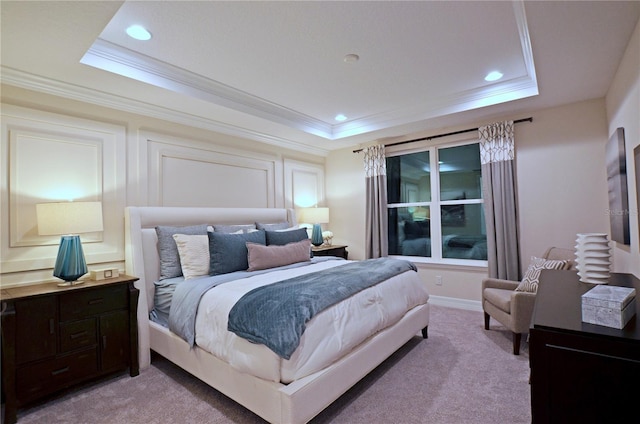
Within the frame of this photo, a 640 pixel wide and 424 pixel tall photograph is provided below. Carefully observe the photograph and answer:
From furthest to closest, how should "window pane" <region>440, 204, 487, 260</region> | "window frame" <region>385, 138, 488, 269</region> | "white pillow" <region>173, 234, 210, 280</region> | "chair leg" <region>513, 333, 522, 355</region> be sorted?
"window frame" <region>385, 138, 488, 269</region>, "window pane" <region>440, 204, 487, 260</region>, "white pillow" <region>173, 234, 210, 280</region>, "chair leg" <region>513, 333, 522, 355</region>

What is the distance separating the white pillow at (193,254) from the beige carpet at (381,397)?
2.73ft

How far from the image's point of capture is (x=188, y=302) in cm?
241

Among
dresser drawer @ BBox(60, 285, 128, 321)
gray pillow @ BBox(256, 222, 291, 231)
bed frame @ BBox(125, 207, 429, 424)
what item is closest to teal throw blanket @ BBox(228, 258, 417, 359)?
bed frame @ BBox(125, 207, 429, 424)

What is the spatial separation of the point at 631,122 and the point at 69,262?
425cm

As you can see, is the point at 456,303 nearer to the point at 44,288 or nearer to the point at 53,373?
the point at 53,373

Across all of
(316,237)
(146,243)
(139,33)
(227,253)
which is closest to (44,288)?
(146,243)

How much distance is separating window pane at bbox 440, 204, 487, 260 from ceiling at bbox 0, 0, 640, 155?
1.25 m

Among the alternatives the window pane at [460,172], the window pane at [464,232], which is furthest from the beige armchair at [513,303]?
the window pane at [460,172]

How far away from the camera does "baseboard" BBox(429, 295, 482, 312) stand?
409cm

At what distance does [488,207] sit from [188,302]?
3.54 metres

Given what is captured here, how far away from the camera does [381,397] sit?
86.6 inches

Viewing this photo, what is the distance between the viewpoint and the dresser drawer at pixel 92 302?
2.30 m

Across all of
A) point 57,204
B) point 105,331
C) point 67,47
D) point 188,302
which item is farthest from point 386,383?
point 67,47

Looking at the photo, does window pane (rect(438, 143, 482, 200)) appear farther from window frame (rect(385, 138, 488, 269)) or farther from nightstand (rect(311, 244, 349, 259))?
nightstand (rect(311, 244, 349, 259))
